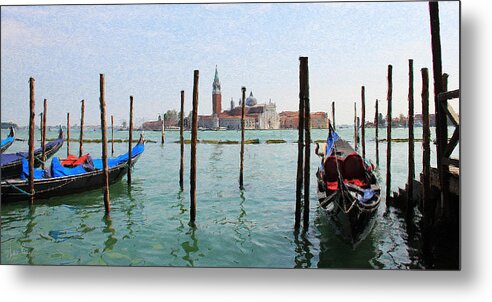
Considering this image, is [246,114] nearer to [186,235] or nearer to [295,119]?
[295,119]

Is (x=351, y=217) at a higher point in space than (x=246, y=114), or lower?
lower

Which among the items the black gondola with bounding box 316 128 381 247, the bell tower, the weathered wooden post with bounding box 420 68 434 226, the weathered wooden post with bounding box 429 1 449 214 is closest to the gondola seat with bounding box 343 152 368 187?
the black gondola with bounding box 316 128 381 247

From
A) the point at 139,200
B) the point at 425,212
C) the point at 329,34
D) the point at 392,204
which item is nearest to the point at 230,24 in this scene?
the point at 329,34

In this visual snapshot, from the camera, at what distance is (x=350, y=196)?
365cm

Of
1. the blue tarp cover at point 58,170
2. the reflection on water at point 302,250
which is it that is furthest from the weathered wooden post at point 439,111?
the blue tarp cover at point 58,170

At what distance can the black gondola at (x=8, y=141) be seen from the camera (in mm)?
3274

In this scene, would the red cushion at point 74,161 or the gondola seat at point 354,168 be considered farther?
the red cushion at point 74,161

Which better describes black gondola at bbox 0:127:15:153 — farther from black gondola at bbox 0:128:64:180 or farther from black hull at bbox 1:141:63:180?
→ black hull at bbox 1:141:63:180

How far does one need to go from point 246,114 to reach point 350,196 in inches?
114

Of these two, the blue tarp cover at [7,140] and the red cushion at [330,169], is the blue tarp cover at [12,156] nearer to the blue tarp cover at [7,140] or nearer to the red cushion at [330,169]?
the blue tarp cover at [7,140]

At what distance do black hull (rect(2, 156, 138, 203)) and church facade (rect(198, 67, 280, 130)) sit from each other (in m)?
2.06

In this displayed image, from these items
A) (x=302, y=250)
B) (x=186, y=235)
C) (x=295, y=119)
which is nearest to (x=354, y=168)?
(x=295, y=119)

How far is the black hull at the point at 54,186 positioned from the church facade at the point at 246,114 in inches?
81.3

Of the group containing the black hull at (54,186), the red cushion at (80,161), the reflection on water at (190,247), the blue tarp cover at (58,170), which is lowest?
the reflection on water at (190,247)
